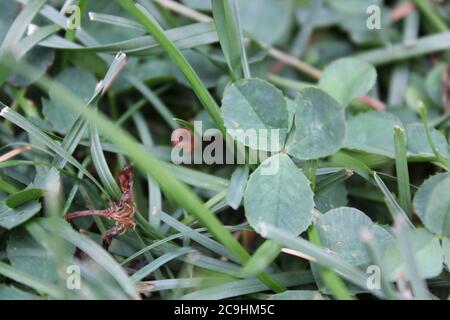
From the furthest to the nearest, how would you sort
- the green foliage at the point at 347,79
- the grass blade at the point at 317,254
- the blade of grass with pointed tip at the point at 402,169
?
the green foliage at the point at 347,79
the blade of grass with pointed tip at the point at 402,169
the grass blade at the point at 317,254

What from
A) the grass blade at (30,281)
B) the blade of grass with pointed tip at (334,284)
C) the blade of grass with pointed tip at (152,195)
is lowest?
the blade of grass with pointed tip at (334,284)

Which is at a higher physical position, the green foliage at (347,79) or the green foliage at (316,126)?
the green foliage at (347,79)

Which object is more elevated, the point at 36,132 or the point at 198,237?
the point at 36,132

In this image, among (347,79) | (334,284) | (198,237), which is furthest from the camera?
(347,79)

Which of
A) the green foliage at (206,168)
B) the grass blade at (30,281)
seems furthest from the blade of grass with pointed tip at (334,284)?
the grass blade at (30,281)

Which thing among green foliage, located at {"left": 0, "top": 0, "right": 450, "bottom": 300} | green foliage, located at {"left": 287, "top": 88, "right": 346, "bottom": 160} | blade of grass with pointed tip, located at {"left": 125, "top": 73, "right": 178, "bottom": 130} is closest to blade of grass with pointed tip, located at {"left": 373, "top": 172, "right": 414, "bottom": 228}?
green foliage, located at {"left": 0, "top": 0, "right": 450, "bottom": 300}

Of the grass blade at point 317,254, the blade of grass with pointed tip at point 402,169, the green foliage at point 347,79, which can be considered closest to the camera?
the grass blade at point 317,254

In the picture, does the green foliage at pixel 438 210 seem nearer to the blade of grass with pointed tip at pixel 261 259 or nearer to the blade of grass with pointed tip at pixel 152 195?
the blade of grass with pointed tip at pixel 261 259

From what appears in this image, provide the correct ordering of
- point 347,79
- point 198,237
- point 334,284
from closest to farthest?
point 334,284 → point 198,237 → point 347,79

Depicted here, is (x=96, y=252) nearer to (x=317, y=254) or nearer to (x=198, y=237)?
(x=198, y=237)

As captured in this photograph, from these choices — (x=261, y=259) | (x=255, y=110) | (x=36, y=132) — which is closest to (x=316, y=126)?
(x=255, y=110)
